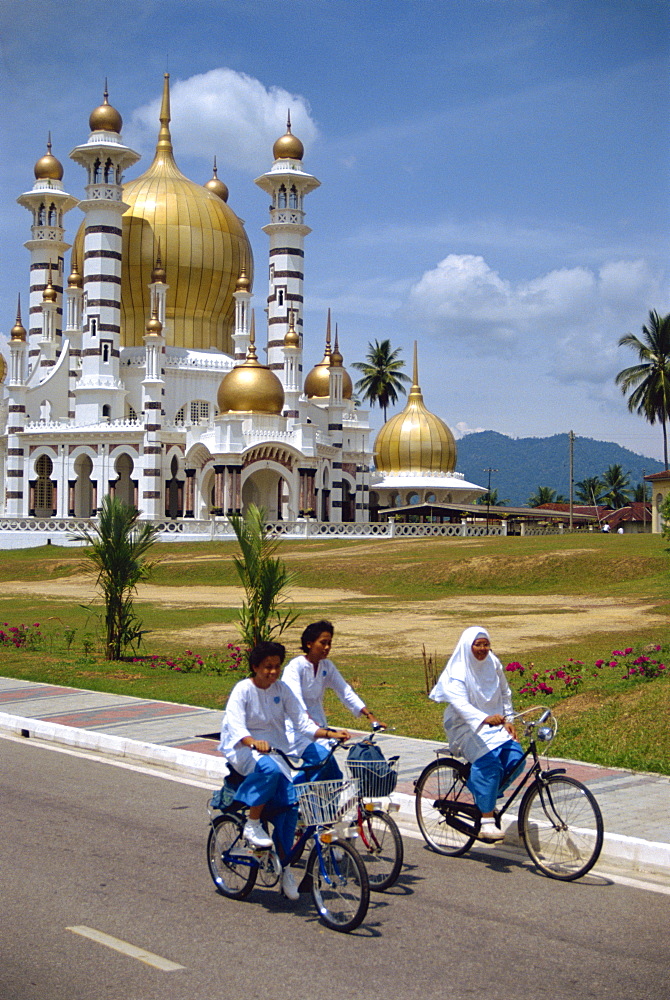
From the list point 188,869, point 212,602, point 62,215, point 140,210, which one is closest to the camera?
point 188,869

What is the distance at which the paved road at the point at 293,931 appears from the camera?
611 cm

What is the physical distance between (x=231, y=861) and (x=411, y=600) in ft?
84.9

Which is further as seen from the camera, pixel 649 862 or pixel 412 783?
pixel 412 783

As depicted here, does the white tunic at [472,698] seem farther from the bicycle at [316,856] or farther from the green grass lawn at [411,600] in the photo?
the green grass lawn at [411,600]

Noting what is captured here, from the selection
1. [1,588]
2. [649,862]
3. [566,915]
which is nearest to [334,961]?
[566,915]

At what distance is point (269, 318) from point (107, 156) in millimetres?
12941

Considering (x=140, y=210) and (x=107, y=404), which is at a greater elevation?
(x=140, y=210)

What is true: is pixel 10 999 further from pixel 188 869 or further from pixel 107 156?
pixel 107 156

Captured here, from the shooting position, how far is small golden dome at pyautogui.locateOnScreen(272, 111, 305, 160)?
7088cm

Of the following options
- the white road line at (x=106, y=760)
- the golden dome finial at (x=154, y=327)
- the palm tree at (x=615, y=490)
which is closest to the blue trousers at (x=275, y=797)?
the white road line at (x=106, y=760)

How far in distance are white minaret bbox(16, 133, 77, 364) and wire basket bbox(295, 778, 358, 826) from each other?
2840 inches

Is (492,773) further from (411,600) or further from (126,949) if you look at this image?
(411,600)

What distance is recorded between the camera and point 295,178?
70188mm

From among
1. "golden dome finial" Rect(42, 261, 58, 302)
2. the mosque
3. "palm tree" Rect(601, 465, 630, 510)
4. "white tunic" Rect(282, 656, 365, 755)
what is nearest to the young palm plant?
"white tunic" Rect(282, 656, 365, 755)
